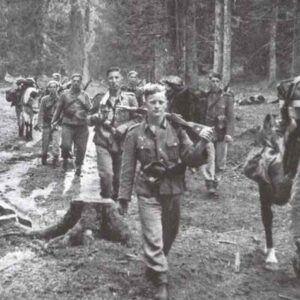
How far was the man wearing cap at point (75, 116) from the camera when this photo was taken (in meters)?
13.1

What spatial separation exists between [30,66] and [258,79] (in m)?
16.3

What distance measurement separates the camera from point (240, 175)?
1349 cm

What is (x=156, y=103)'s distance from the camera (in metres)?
6.07

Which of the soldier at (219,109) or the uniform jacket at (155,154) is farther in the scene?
the soldier at (219,109)

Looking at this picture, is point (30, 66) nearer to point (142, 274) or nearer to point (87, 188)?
point (87, 188)

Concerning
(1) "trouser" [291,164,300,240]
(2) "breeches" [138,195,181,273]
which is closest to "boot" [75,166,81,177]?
(2) "breeches" [138,195,181,273]

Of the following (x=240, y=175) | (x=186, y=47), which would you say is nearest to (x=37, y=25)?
(x=186, y=47)

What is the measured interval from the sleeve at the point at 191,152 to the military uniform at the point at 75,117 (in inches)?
279

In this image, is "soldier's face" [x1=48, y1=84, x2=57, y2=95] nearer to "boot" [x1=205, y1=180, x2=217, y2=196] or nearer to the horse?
the horse

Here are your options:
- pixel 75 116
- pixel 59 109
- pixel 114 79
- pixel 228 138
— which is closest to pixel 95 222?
pixel 114 79

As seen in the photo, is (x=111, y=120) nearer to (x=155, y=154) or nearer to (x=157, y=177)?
(x=155, y=154)

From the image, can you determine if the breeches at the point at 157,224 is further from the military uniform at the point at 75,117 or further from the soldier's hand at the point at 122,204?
the military uniform at the point at 75,117

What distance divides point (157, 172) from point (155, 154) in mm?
197

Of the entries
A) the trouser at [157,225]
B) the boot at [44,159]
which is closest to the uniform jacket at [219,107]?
the boot at [44,159]
